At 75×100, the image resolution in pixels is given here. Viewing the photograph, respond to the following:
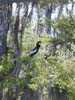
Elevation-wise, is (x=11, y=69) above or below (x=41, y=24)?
below

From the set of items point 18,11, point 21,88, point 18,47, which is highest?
point 18,11

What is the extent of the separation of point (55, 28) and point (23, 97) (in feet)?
8.00

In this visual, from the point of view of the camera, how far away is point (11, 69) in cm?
793

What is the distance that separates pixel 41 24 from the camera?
10.4 meters

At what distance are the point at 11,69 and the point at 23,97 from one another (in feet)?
3.47

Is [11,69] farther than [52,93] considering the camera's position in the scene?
→ No

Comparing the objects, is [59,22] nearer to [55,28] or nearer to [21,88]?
[55,28]

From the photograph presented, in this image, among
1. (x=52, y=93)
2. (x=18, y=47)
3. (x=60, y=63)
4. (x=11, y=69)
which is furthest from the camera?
(x=52, y=93)

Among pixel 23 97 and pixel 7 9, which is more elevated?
pixel 7 9

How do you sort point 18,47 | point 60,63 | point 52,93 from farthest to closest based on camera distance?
1. point 52,93
2. point 60,63
3. point 18,47

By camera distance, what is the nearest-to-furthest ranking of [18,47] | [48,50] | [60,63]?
1. [18,47]
2. [60,63]
3. [48,50]

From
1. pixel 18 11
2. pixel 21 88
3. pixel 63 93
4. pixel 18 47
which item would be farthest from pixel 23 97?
pixel 63 93

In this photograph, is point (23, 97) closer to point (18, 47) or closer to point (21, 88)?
point (21, 88)

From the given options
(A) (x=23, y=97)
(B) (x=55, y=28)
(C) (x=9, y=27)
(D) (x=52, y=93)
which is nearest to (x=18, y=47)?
(C) (x=9, y=27)
